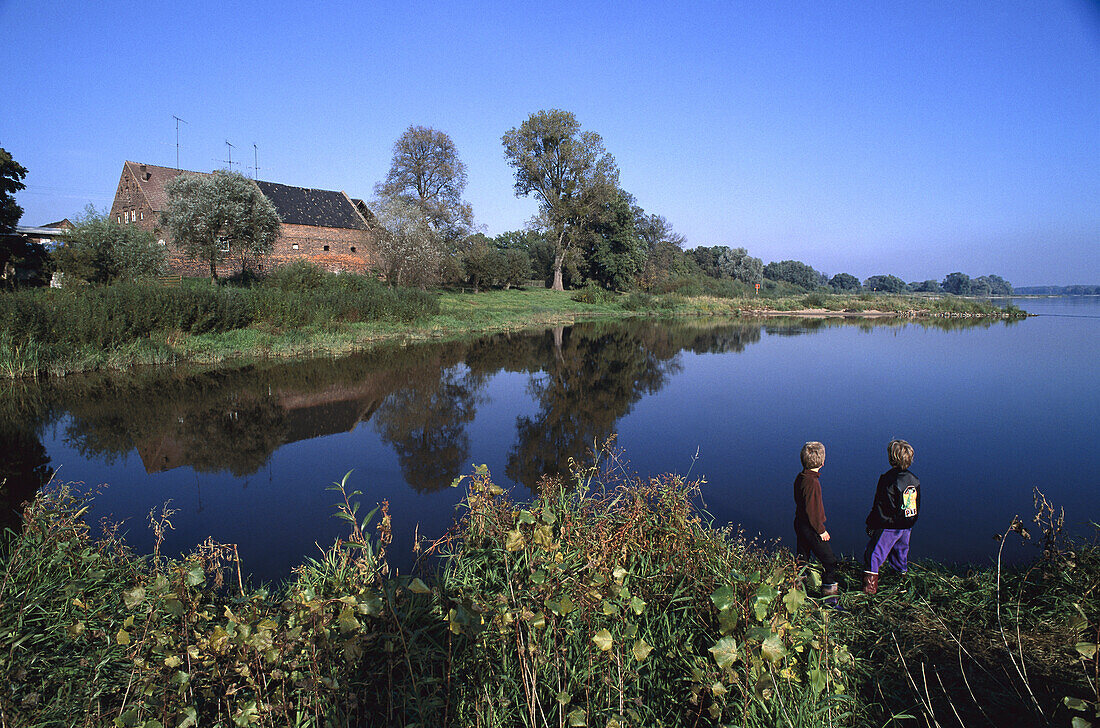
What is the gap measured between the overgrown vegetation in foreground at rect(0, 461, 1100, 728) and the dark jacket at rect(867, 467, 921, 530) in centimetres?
58

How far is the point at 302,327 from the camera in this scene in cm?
2011

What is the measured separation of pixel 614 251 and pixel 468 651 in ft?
154

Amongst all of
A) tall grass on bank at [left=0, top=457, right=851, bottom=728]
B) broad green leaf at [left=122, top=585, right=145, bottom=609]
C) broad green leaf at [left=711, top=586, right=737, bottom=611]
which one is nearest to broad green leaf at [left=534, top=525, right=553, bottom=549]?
tall grass on bank at [left=0, top=457, right=851, bottom=728]

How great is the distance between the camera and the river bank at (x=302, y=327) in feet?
43.5

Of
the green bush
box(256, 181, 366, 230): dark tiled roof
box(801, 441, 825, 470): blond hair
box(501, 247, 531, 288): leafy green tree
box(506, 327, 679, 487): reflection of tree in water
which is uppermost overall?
box(256, 181, 366, 230): dark tiled roof

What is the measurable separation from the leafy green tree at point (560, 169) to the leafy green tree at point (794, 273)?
2019 inches

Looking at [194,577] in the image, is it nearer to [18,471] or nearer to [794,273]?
[18,471]

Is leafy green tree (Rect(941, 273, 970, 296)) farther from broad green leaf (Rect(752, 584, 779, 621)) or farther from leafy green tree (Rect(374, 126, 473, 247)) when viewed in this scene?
broad green leaf (Rect(752, 584, 779, 621))

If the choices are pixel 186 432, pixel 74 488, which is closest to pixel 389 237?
pixel 186 432

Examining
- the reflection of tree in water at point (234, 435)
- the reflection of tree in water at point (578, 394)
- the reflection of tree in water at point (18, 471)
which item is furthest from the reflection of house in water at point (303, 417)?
the reflection of tree in water at point (578, 394)

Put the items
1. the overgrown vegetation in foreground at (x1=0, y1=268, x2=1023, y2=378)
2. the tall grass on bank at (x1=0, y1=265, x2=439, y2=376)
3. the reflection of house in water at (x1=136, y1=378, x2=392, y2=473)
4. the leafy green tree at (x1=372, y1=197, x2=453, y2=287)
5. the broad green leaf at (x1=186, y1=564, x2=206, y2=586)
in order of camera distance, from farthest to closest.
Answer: the leafy green tree at (x1=372, y1=197, x2=453, y2=287) < the overgrown vegetation in foreground at (x1=0, y1=268, x2=1023, y2=378) < the tall grass on bank at (x1=0, y1=265, x2=439, y2=376) < the reflection of house in water at (x1=136, y1=378, x2=392, y2=473) < the broad green leaf at (x1=186, y1=564, x2=206, y2=586)

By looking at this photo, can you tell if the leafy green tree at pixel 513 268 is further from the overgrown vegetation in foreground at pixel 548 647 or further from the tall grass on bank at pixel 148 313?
the overgrown vegetation in foreground at pixel 548 647

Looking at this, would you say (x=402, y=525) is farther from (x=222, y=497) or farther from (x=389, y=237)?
(x=389, y=237)

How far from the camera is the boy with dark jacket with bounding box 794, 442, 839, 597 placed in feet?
12.9
